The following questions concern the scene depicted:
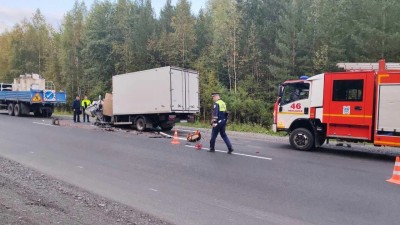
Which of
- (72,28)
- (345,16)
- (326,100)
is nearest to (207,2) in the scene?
(72,28)

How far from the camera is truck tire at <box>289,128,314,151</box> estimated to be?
12531mm

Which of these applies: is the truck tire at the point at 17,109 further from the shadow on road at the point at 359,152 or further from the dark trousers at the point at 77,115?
the shadow on road at the point at 359,152

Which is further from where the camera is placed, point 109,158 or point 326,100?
point 326,100

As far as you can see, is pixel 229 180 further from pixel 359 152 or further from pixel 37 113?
pixel 37 113

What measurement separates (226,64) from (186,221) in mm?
28777

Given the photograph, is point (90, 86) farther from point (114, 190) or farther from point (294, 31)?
point (114, 190)

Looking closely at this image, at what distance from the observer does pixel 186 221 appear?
17.6ft

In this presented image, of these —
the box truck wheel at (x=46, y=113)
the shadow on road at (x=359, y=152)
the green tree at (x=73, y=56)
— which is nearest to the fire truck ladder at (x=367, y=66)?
the shadow on road at (x=359, y=152)

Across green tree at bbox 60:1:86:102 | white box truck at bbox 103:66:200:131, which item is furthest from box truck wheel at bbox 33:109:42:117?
green tree at bbox 60:1:86:102

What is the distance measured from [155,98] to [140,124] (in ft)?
5.74

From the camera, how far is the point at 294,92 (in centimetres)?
1297

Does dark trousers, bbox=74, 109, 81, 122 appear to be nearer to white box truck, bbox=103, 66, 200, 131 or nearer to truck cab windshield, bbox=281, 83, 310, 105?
white box truck, bbox=103, 66, 200, 131

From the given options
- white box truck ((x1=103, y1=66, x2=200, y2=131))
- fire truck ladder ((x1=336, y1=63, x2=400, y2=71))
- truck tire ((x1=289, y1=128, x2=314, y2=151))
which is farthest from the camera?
white box truck ((x1=103, y1=66, x2=200, y2=131))

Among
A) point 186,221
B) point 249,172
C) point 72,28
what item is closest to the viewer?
point 186,221
